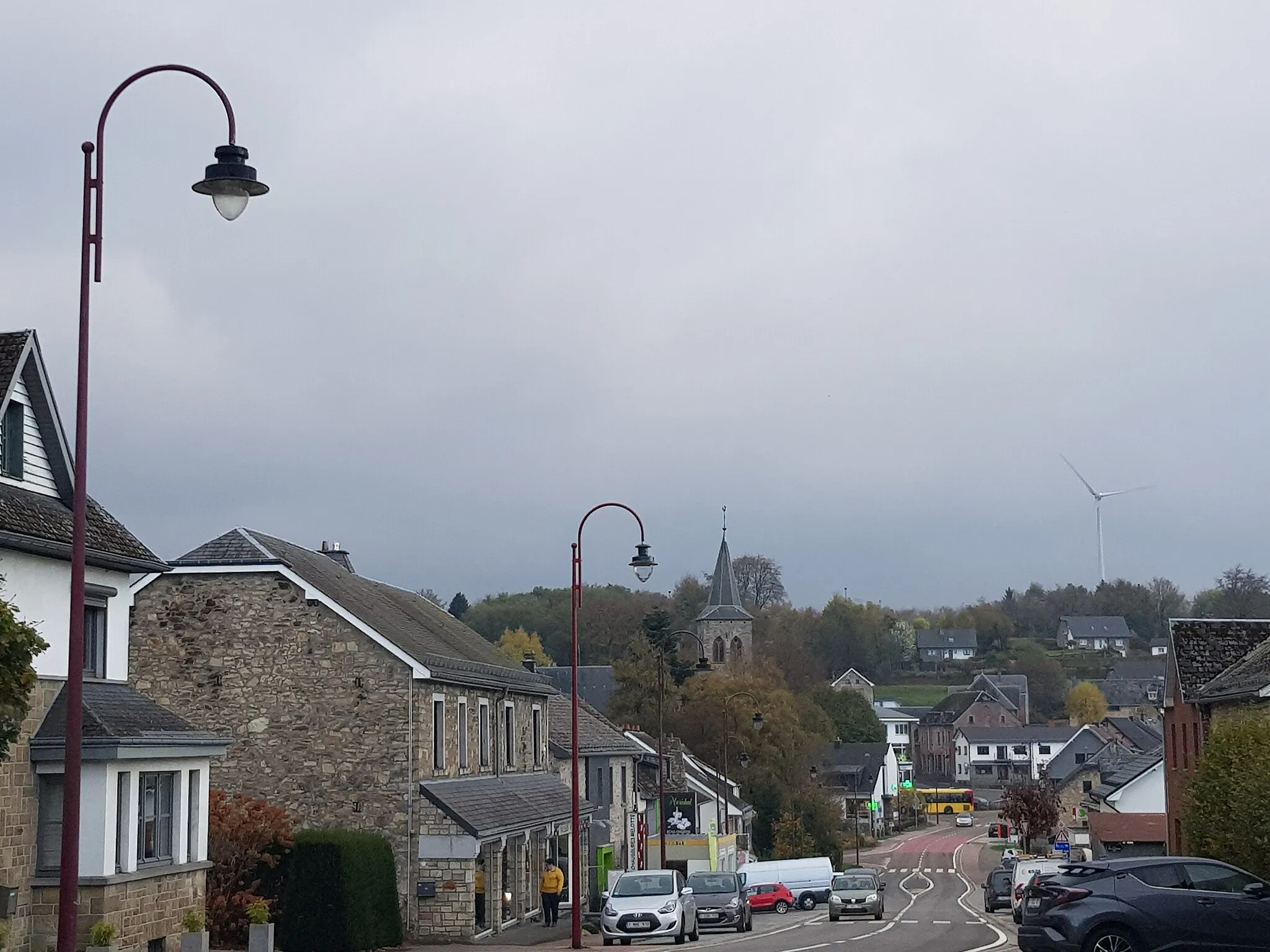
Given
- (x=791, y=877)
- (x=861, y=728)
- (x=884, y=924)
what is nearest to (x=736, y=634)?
(x=861, y=728)

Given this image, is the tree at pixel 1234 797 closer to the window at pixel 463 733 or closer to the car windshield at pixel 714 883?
the car windshield at pixel 714 883

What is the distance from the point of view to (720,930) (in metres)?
37.8

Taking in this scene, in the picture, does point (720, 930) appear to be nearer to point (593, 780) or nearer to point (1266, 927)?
point (593, 780)

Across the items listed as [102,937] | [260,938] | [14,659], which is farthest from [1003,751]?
[14,659]

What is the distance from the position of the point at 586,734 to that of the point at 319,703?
24116 mm

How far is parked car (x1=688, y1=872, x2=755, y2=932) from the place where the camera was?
121ft

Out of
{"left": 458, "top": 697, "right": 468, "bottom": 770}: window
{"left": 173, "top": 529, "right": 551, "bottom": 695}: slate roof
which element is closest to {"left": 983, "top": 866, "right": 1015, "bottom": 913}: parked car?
{"left": 173, "top": 529, "right": 551, "bottom": 695}: slate roof

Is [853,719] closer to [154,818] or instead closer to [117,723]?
[154,818]

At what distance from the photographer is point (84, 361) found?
1330 cm

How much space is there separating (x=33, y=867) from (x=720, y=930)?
69.8 feet

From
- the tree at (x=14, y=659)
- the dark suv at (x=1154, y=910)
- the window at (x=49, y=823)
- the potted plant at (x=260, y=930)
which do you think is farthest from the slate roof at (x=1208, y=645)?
the tree at (x=14, y=659)

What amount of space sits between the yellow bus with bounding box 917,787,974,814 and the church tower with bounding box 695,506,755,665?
30877mm

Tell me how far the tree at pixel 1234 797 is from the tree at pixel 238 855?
1617 cm

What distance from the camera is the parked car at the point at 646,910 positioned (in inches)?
1190
